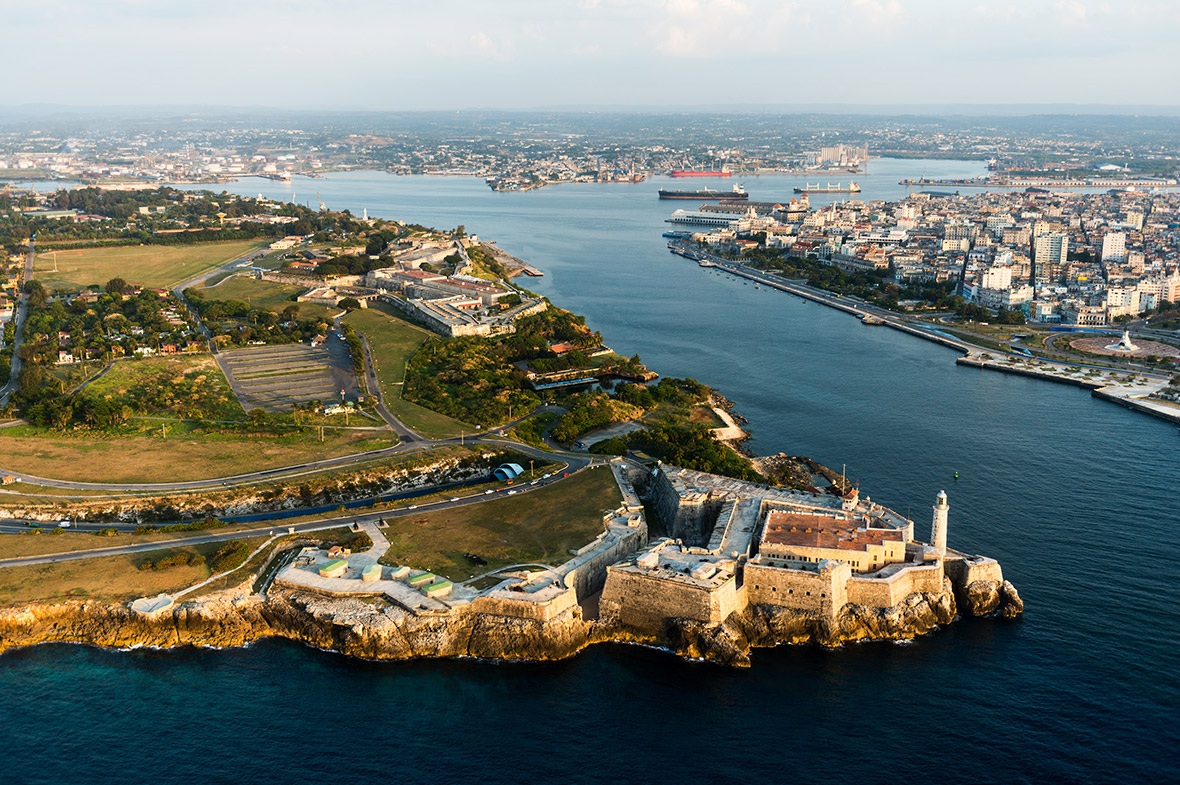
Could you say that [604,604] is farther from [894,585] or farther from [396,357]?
[396,357]

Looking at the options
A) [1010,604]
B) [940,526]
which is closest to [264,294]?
[940,526]

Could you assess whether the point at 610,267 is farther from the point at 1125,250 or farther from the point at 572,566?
the point at 572,566

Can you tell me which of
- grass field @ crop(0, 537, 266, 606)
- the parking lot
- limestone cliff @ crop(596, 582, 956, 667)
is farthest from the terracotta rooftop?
the parking lot

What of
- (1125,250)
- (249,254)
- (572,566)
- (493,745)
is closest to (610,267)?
(249,254)

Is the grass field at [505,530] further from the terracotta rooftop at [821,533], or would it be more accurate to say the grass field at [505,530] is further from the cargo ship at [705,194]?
the cargo ship at [705,194]

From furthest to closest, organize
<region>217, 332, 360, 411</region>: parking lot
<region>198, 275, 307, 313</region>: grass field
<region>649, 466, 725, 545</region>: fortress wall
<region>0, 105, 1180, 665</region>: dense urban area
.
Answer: <region>198, 275, 307, 313</region>: grass field < <region>217, 332, 360, 411</region>: parking lot < <region>649, 466, 725, 545</region>: fortress wall < <region>0, 105, 1180, 665</region>: dense urban area

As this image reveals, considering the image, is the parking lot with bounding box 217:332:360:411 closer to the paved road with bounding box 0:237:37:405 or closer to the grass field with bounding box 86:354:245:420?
the grass field with bounding box 86:354:245:420
